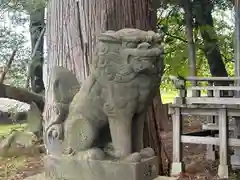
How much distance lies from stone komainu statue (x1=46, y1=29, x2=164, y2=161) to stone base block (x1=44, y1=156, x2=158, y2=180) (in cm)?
5

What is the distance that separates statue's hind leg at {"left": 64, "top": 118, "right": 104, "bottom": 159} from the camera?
261 centimetres

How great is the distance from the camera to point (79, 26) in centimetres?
413

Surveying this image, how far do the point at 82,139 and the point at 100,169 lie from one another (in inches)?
9.0

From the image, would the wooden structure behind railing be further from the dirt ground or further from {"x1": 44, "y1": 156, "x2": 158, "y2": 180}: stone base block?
{"x1": 44, "y1": 156, "x2": 158, "y2": 180}: stone base block

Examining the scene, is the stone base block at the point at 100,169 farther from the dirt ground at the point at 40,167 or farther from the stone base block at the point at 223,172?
the stone base block at the point at 223,172

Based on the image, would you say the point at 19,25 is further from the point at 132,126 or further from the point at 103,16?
the point at 132,126

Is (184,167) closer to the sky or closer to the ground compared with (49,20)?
closer to the ground

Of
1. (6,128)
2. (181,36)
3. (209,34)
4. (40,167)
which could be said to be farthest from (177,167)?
(6,128)

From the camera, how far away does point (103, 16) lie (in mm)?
4105

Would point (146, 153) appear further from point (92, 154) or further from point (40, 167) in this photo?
point (40, 167)

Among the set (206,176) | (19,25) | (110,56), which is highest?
(19,25)

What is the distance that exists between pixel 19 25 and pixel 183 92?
16.2 feet

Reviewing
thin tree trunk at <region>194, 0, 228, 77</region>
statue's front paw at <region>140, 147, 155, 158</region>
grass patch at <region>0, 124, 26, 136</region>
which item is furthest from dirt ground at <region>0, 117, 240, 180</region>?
grass patch at <region>0, 124, 26, 136</region>

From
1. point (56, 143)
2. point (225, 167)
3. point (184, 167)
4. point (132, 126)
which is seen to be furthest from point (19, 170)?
point (132, 126)
